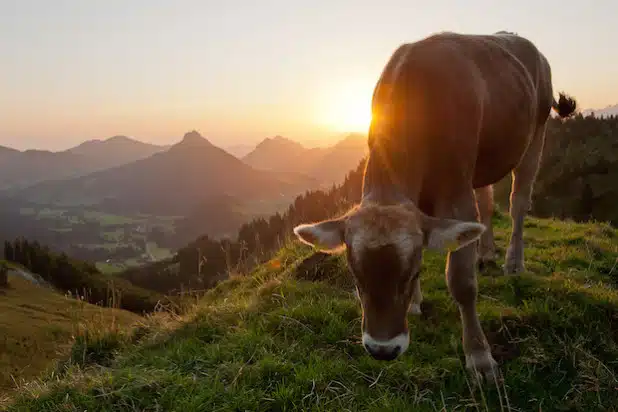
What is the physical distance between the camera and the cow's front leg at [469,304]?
17.4 feet

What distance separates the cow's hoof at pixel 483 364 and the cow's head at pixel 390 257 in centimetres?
137

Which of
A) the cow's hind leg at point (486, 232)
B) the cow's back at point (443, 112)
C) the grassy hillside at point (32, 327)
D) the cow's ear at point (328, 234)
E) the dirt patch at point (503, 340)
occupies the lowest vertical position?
the grassy hillside at point (32, 327)

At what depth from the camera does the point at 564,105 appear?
33.2ft

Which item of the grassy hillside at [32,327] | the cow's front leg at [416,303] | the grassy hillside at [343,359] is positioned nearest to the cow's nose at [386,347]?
the grassy hillside at [343,359]

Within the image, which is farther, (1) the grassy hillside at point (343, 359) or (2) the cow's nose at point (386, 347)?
(1) the grassy hillside at point (343, 359)

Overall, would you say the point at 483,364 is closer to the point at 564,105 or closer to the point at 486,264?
the point at 486,264

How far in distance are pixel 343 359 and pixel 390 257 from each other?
5.86ft

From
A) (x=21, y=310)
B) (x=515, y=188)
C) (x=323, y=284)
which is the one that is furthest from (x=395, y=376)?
(x=21, y=310)

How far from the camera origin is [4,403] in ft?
17.4

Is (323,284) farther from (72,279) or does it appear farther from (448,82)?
(72,279)

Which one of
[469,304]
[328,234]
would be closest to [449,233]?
[328,234]

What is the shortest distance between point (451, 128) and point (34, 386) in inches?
213

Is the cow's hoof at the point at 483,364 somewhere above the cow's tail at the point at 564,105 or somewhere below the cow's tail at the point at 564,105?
below

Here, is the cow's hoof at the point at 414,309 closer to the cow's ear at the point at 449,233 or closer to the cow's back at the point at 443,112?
the cow's back at the point at 443,112
